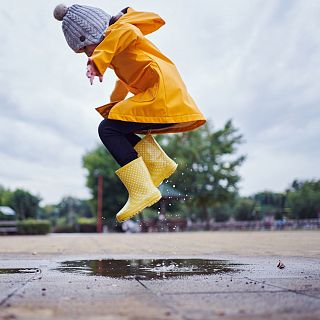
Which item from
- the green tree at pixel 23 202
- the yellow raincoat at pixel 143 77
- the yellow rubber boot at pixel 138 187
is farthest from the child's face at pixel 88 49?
the green tree at pixel 23 202

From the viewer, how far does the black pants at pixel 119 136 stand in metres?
3.45

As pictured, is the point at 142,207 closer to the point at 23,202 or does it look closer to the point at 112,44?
the point at 112,44

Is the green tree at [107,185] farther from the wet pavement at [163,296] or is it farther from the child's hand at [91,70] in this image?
the wet pavement at [163,296]

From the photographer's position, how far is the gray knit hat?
3641 mm

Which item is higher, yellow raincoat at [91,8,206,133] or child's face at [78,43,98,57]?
child's face at [78,43,98,57]

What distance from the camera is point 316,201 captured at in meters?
50.1

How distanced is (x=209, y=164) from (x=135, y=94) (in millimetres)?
31458

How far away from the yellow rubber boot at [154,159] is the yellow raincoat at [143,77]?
147 millimetres

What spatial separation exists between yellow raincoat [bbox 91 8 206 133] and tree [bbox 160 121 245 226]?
30.1m

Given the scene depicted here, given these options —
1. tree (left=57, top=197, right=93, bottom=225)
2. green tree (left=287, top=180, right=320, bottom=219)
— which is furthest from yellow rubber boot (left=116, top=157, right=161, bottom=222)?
tree (left=57, top=197, right=93, bottom=225)

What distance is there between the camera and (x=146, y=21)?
3740 mm

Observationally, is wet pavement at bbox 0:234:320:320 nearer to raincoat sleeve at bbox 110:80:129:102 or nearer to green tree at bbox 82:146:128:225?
raincoat sleeve at bbox 110:80:129:102

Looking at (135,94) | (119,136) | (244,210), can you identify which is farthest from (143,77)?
(244,210)

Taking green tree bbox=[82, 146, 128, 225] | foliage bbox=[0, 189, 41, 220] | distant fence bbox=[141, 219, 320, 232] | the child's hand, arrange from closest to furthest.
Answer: the child's hand < distant fence bbox=[141, 219, 320, 232] < green tree bbox=[82, 146, 128, 225] < foliage bbox=[0, 189, 41, 220]
